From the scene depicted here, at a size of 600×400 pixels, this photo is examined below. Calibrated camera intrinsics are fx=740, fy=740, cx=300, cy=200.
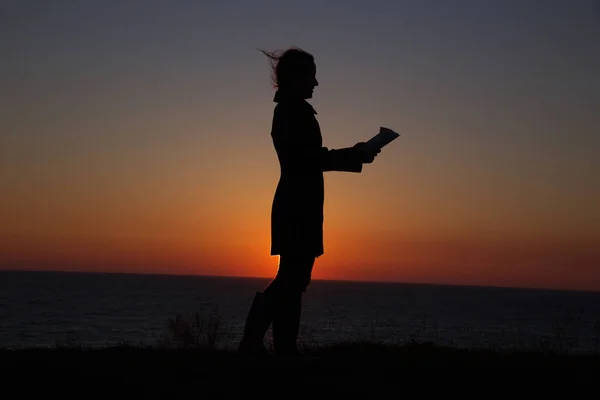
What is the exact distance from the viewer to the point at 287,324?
602 cm

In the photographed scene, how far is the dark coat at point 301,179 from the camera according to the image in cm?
582

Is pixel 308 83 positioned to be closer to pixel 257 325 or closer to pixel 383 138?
pixel 383 138

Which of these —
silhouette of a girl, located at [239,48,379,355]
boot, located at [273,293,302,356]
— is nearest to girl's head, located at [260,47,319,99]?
silhouette of a girl, located at [239,48,379,355]

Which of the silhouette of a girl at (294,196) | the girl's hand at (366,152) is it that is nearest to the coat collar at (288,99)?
the silhouette of a girl at (294,196)

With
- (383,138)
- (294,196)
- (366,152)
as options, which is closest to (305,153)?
Answer: (294,196)

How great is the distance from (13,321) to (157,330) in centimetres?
984

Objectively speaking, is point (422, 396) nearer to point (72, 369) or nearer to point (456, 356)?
point (456, 356)

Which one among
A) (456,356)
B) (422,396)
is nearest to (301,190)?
(422,396)

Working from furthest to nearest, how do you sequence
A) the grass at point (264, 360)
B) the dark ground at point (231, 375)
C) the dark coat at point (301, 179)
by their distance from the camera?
1. the dark coat at point (301, 179)
2. the grass at point (264, 360)
3. the dark ground at point (231, 375)

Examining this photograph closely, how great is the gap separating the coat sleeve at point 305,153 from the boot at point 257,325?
1.11 meters

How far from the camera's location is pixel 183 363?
18.5 feet

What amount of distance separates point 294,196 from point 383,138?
865 millimetres

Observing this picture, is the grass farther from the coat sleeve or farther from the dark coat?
the coat sleeve

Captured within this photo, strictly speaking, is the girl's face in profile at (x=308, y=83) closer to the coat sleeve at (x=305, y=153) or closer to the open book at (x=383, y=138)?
the coat sleeve at (x=305, y=153)
